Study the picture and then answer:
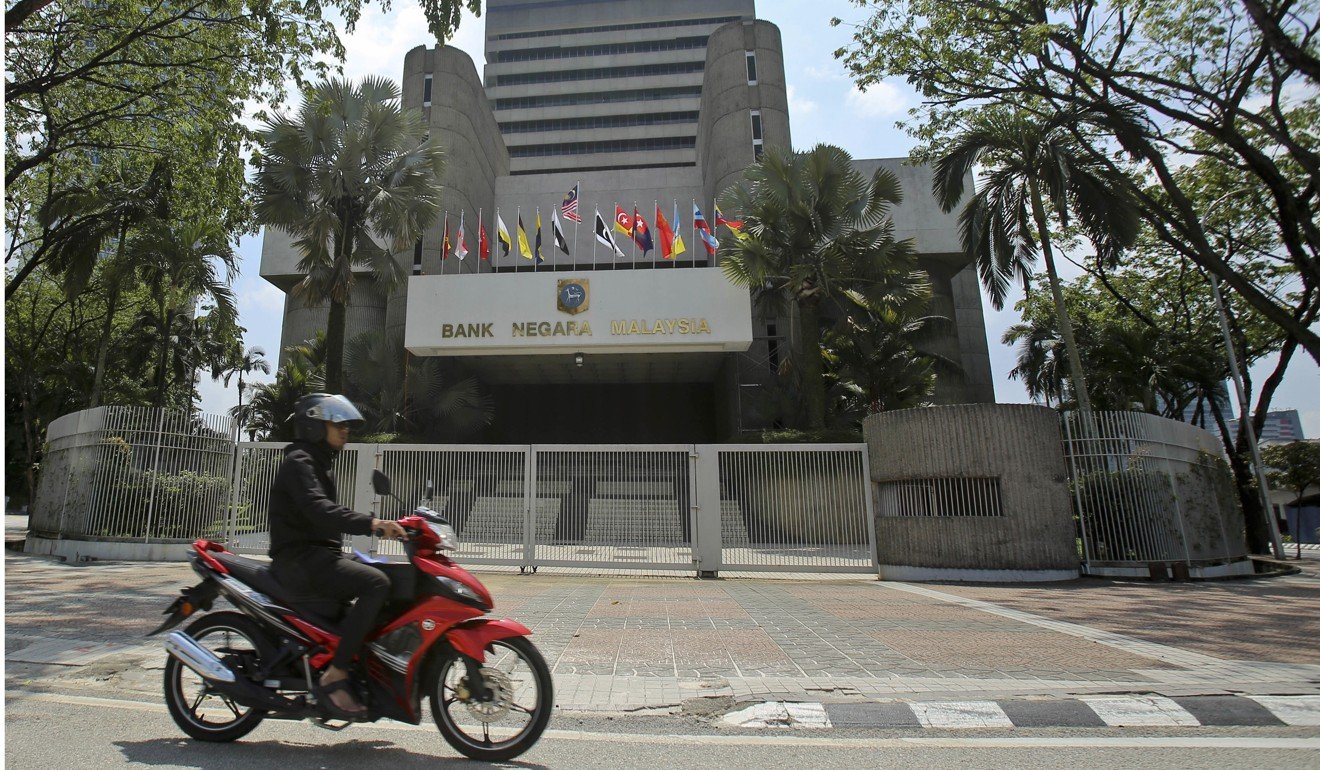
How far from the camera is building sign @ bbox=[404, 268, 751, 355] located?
1986cm

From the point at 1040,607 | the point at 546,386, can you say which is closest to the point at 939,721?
the point at 1040,607

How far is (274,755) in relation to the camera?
3262 mm

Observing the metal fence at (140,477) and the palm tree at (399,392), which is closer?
the metal fence at (140,477)

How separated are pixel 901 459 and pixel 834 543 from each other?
1727mm

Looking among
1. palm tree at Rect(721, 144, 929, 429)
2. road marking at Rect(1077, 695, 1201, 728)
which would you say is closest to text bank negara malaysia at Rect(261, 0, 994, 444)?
palm tree at Rect(721, 144, 929, 429)

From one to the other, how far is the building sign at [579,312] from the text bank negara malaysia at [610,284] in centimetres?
4

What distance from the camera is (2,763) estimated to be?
274 centimetres

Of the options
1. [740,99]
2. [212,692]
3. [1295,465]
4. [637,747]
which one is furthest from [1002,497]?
[1295,465]

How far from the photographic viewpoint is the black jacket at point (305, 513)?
3318mm

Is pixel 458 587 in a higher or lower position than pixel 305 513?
lower

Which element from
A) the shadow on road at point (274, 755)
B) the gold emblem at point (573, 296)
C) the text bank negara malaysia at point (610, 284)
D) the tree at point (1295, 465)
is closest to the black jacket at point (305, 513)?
the shadow on road at point (274, 755)

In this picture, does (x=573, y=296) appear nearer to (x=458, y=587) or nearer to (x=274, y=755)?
(x=458, y=587)

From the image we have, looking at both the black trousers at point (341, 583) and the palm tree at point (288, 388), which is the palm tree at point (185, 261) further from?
the black trousers at point (341, 583)

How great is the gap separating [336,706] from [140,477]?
39.3 ft
